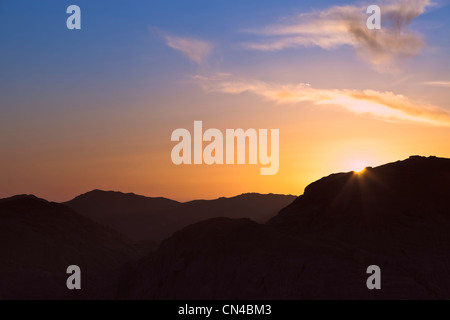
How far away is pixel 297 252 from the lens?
64.6 meters

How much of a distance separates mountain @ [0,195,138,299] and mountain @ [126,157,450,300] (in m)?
8.73

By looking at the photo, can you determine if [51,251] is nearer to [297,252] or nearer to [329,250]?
[297,252]

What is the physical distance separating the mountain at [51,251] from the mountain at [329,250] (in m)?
8.73

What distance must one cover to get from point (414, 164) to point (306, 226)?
72.5 feet

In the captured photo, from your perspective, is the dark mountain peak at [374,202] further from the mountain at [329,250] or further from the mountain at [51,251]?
the mountain at [51,251]

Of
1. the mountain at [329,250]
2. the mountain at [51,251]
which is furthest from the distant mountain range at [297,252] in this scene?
the mountain at [51,251]

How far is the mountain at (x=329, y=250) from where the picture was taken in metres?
59.2

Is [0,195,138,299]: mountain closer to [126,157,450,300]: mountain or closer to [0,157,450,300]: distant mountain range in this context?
[0,157,450,300]: distant mountain range

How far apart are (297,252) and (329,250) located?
12.7 feet

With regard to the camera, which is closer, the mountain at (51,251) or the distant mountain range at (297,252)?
the distant mountain range at (297,252)

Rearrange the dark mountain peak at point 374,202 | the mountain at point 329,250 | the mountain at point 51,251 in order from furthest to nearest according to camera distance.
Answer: the dark mountain peak at point 374,202, the mountain at point 51,251, the mountain at point 329,250

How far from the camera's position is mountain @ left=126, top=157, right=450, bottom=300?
59250 mm

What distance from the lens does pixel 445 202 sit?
81000mm
